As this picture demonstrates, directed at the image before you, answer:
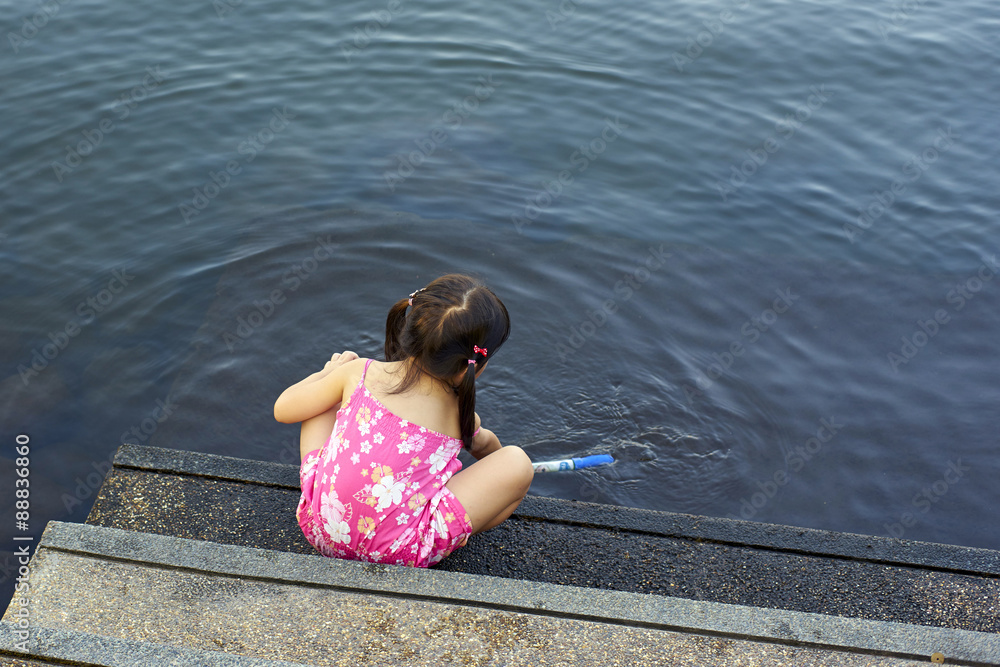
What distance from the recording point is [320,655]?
7.47ft

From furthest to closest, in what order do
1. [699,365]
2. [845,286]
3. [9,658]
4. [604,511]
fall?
[845,286]
[699,365]
[604,511]
[9,658]

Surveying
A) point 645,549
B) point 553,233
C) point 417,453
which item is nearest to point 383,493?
point 417,453

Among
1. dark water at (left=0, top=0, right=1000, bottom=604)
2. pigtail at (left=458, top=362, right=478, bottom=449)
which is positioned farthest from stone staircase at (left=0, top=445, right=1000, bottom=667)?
dark water at (left=0, top=0, right=1000, bottom=604)

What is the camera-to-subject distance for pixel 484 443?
3.03m

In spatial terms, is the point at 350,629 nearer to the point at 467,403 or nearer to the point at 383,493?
the point at 383,493

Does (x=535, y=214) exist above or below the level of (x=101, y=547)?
below

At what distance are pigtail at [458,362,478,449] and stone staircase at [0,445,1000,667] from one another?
1.47 feet

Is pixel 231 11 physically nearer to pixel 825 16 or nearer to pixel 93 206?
pixel 93 206

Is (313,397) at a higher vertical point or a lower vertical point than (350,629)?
higher

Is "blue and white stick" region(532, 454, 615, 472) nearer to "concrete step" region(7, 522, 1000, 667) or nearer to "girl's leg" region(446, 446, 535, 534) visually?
"girl's leg" region(446, 446, 535, 534)

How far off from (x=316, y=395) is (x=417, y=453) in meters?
0.46

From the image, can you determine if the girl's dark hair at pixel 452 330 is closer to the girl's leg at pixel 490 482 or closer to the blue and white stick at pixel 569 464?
the girl's leg at pixel 490 482

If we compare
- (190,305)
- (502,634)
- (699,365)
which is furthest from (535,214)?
(502,634)

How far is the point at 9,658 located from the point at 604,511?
6.31ft
